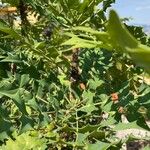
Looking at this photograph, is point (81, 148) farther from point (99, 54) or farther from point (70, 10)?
point (99, 54)

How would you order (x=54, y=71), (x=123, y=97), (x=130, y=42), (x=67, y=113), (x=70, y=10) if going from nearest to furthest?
1. (x=130, y=42)
2. (x=123, y=97)
3. (x=67, y=113)
4. (x=70, y=10)
5. (x=54, y=71)

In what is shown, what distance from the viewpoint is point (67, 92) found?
6.46 feet

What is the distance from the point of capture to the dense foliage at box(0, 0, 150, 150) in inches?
52.3

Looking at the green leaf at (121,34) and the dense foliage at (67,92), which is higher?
the green leaf at (121,34)

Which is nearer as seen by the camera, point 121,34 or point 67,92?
point 121,34

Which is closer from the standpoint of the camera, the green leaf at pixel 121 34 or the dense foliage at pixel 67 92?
the green leaf at pixel 121 34

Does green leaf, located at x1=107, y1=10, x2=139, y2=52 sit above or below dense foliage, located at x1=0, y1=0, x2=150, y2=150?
above

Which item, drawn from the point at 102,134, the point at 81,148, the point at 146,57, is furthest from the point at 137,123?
the point at 146,57

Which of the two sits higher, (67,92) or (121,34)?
(121,34)

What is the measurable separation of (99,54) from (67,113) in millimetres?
780

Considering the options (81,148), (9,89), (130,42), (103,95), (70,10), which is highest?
(130,42)

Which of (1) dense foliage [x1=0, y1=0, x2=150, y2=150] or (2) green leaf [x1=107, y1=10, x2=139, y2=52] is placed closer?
(2) green leaf [x1=107, y1=10, x2=139, y2=52]

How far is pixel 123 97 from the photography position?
1.46m

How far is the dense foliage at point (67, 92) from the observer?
1328mm
